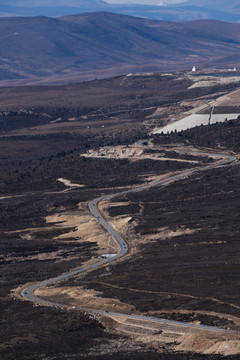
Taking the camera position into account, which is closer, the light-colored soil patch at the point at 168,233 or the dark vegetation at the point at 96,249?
the dark vegetation at the point at 96,249

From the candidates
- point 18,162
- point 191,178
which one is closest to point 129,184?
point 191,178

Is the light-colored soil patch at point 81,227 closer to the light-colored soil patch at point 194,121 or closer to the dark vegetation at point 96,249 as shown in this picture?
the dark vegetation at point 96,249

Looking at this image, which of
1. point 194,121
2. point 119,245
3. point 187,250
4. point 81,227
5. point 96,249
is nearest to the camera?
point 187,250

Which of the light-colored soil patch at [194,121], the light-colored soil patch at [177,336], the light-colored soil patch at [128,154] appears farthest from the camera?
the light-colored soil patch at [194,121]

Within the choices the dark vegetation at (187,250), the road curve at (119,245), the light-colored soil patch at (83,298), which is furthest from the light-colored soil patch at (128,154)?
the light-colored soil patch at (83,298)

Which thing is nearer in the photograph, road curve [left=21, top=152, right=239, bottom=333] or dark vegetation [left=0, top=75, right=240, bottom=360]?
dark vegetation [left=0, top=75, right=240, bottom=360]

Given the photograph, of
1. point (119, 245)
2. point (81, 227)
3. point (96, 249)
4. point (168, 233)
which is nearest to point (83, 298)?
point (96, 249)

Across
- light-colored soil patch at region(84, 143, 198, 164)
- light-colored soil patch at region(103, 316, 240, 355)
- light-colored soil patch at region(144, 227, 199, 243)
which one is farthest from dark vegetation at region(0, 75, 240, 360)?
light-colored soil patch at region(84, 143, 198, 164)

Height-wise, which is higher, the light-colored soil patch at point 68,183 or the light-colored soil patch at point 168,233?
the light-colored soil patch at point 168,233

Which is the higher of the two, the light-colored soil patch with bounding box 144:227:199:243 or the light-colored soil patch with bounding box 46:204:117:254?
the light-colored soil patch with bounding box 144:227:199:243

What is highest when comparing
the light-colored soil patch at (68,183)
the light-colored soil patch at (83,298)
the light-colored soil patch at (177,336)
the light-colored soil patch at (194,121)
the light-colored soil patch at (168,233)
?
the light-colored soil patch at (177,336)

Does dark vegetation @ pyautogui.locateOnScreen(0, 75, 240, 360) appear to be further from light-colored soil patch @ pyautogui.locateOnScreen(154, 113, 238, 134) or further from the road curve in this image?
light-colored soil patch @ pyautogui.locateOnScreen(154, 113, 238, 134)

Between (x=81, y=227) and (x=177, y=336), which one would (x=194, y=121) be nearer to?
(x=81, y=227)

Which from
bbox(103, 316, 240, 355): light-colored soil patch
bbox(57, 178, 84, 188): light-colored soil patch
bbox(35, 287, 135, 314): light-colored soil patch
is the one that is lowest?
bbox(57, 178, 84, 188): light-colored soil patch
